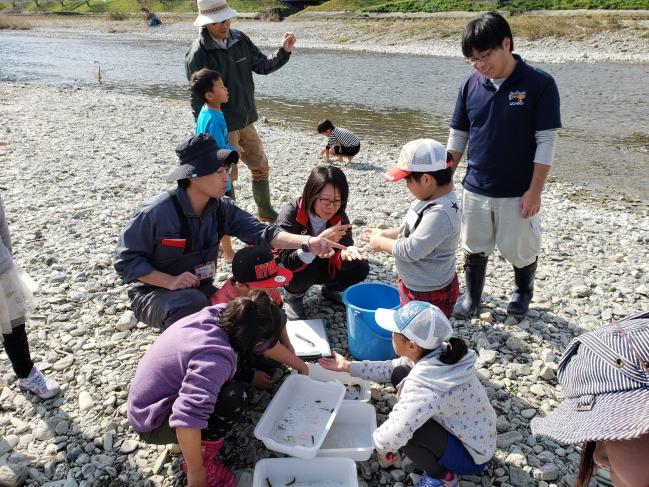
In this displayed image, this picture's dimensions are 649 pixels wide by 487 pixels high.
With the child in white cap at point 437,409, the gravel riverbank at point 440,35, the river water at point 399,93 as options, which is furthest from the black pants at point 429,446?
the gravel riverbank at point 440,35

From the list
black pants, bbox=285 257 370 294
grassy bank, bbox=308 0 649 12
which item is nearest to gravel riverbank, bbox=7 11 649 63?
grassy bank, bbox=308 0 649 12

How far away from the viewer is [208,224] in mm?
3688

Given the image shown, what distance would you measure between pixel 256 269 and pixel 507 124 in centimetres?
211

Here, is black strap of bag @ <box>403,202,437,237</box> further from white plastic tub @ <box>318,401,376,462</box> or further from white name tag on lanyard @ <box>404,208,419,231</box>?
white plastic tub @ <box>318,401,376,462</box>

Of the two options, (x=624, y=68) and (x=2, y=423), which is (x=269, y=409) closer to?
(x=2, y=423)

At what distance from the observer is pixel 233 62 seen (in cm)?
539

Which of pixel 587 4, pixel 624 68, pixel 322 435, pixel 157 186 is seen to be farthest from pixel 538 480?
pixel 587 4

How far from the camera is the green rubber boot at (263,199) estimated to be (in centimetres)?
629

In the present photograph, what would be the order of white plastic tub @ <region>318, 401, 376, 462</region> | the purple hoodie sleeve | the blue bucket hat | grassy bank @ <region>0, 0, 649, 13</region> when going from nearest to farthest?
the blue bucket hat
the purple hoodie sleeve
white plastic tub @ <region>318, 401, 376, 462</region>
grassy bank @ <region>0, 0, 649, 13</region>

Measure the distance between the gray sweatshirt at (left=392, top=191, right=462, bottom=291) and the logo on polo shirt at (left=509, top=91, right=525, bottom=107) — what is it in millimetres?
877

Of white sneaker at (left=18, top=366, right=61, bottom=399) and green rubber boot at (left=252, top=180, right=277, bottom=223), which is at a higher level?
green rubber boot at (left=252, top=180, right=277, bottom=223)

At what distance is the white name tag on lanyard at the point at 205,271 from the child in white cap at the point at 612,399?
286 centimetres

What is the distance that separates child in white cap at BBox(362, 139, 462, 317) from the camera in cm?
323

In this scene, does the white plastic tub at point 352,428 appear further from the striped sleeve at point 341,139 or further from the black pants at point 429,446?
the striped sleeve at point 341,139
